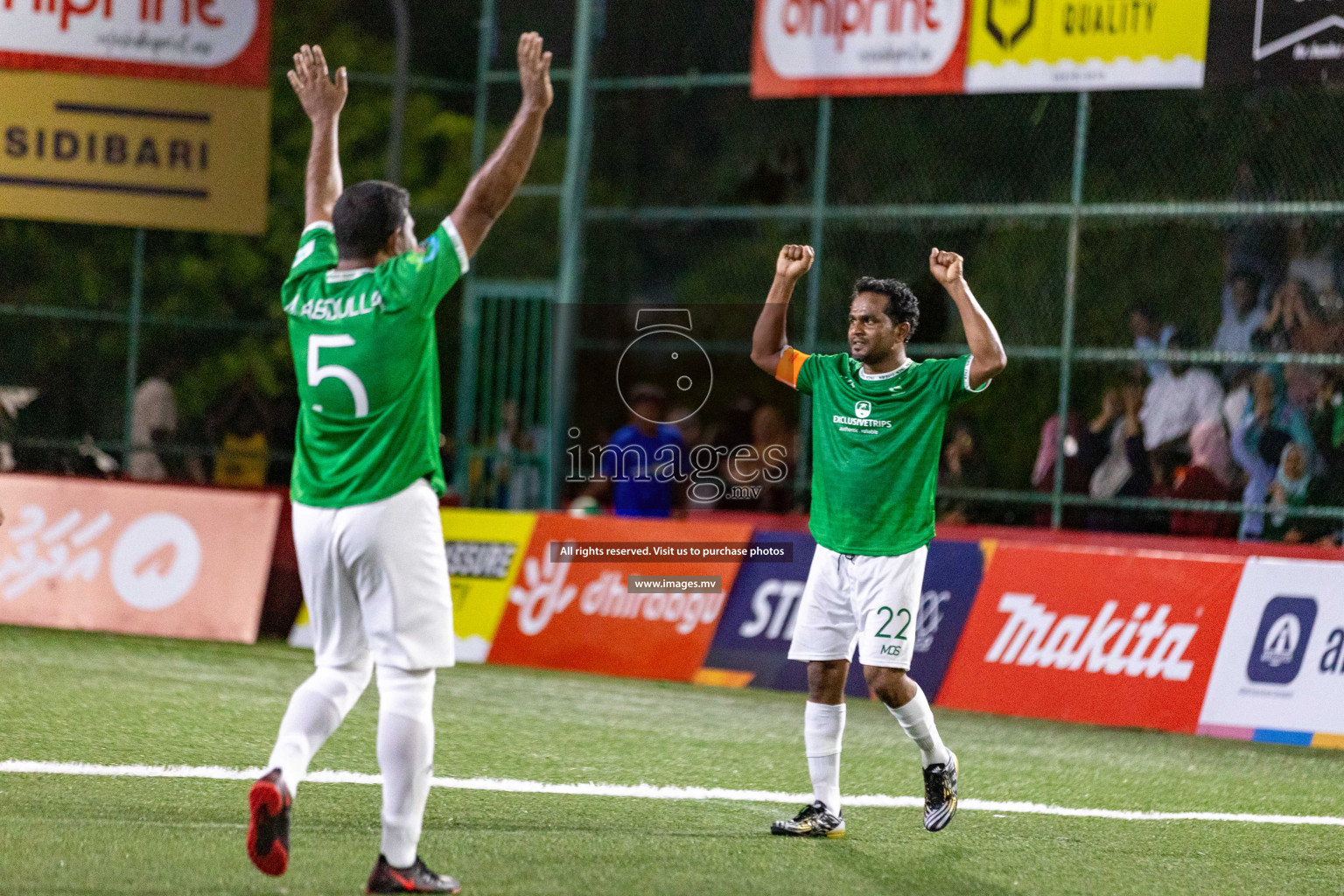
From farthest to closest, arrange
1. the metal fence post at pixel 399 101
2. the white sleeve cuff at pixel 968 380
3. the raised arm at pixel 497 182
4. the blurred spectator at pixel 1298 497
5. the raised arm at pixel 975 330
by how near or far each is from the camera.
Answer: the metal fence post at pixel 399 101, the blurred spectator at pixel 1298 497, the white sleeve cuff at pixel 968 380, the raised arm at pixel 975 330, the raised arm at pixel 497 182

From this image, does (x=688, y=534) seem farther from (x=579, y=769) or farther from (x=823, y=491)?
(x=823, y=491)

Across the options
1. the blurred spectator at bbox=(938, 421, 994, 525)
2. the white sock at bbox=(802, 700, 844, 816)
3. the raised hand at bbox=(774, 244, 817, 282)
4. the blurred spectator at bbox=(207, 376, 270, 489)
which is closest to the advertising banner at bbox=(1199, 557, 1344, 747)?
the blurred spectator at bbox=(938, 421, 994, 525)

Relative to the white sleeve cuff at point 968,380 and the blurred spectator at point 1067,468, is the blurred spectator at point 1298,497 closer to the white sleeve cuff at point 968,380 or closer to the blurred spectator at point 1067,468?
the blurred spectator at point 1067,468

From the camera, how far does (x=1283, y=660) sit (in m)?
A: 11.3

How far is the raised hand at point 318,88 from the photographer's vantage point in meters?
6.26

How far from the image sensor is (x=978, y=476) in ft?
50.9

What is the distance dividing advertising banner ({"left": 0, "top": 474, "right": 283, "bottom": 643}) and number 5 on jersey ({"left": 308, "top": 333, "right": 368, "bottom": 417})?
8393 millimetres

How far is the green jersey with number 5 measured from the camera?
18.5 feet

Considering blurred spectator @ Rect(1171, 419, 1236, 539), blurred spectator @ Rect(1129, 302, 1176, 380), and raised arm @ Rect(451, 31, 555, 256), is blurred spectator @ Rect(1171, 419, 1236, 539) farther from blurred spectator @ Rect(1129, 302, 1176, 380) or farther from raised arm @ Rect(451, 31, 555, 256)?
raised arm @ Rect(451, 31, 555, 256)

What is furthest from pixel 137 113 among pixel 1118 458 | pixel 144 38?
pixel 1118 458

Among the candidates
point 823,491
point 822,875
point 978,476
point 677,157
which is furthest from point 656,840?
point 677,157

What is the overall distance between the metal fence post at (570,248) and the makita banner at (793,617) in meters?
4.90

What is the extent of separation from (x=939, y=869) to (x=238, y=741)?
12.5ft

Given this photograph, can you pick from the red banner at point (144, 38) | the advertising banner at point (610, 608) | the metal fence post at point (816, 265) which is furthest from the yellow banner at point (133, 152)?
the advertising banner at point (610, 608)
